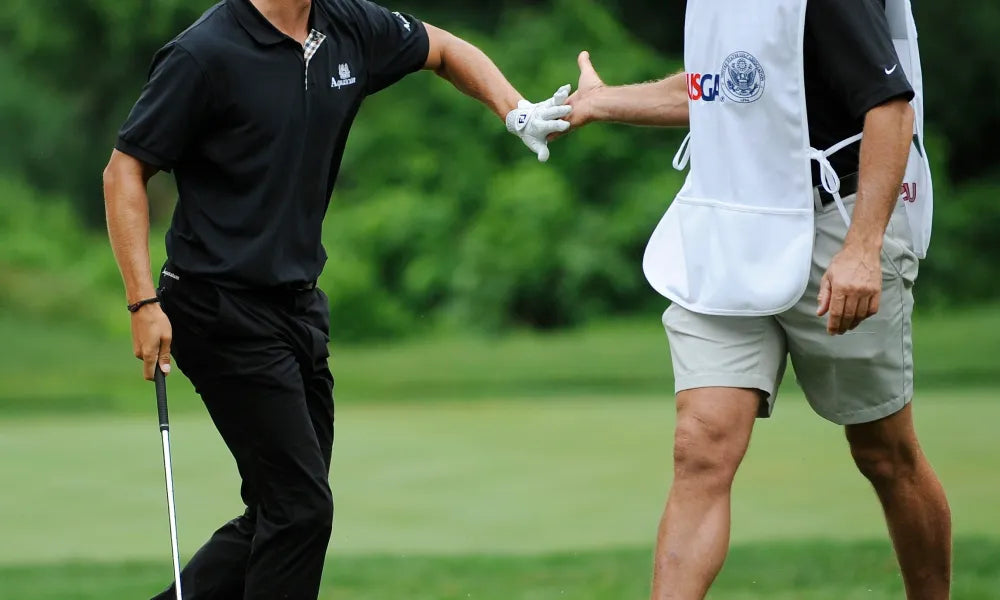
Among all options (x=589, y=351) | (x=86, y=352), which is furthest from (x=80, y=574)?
(x=86, y=352)

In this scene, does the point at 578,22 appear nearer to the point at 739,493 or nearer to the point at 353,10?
the point at 739,493

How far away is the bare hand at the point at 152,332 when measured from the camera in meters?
3.58

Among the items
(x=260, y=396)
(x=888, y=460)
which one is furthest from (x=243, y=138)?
(x=888, y=460)

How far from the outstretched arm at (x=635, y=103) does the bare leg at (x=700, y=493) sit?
924mm

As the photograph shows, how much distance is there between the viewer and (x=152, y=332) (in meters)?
3.58

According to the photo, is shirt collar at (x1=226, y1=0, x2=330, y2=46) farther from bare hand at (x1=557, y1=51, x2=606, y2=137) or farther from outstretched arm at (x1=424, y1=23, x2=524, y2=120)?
bare hand at (x1=557, y1=51, x2=606, y2=137)

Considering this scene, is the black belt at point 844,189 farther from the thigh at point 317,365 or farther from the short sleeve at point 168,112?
the short sleeve at point 168,112

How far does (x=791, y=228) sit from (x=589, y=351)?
29.5 ft

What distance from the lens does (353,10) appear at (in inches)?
156

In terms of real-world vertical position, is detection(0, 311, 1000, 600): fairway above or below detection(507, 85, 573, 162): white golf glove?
below

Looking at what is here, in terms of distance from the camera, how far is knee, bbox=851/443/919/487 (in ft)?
12.3

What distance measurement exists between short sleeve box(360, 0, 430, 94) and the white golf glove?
32 cm

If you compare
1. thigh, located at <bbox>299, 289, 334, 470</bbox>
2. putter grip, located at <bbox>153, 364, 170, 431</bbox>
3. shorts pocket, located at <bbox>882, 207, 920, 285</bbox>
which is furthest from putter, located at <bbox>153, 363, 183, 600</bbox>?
shorts pocket, located at <bbox>882, 207, 920, 285</bbox>

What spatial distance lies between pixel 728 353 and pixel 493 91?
1.17 metres
